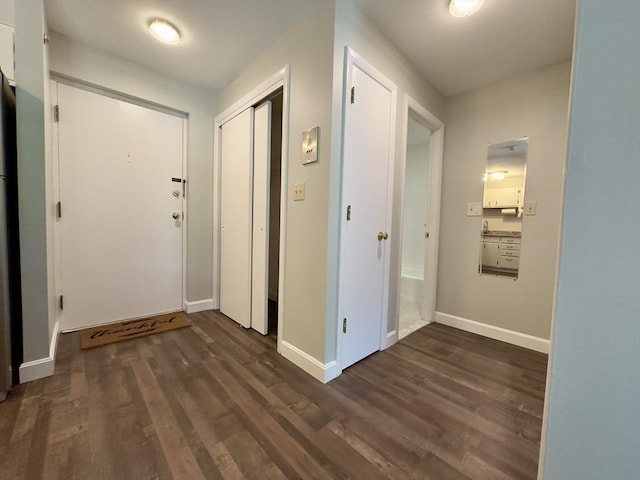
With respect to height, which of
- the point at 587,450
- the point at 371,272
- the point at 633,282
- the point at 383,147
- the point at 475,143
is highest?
the point at 475,143

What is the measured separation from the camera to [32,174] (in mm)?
1460

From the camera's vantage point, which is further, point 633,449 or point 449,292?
point 449,292

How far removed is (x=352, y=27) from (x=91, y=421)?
2532 mm

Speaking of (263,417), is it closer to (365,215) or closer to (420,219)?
(365,215)

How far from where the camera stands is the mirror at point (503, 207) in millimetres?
2205

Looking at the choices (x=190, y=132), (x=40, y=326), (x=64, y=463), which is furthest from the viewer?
(x=190, y=132)

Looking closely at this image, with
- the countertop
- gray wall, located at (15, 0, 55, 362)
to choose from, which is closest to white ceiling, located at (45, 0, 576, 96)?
gray wall, located at (15, 0, 55, 362)

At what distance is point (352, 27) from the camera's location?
156cm

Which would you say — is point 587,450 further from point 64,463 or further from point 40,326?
point 40,326

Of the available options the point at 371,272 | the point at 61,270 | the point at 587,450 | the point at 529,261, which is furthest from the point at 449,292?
the point at 61,270

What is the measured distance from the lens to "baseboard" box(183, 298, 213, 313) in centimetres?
263

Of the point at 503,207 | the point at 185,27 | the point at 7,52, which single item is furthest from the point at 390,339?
the point at 7,52

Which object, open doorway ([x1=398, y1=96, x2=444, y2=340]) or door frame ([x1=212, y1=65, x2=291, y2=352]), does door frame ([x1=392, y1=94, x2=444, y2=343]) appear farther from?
door frame ([x1=212, y1=65, x2=291, y2=352])

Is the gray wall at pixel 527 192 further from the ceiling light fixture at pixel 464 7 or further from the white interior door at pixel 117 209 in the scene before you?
the white interior door at pixel 117 209
